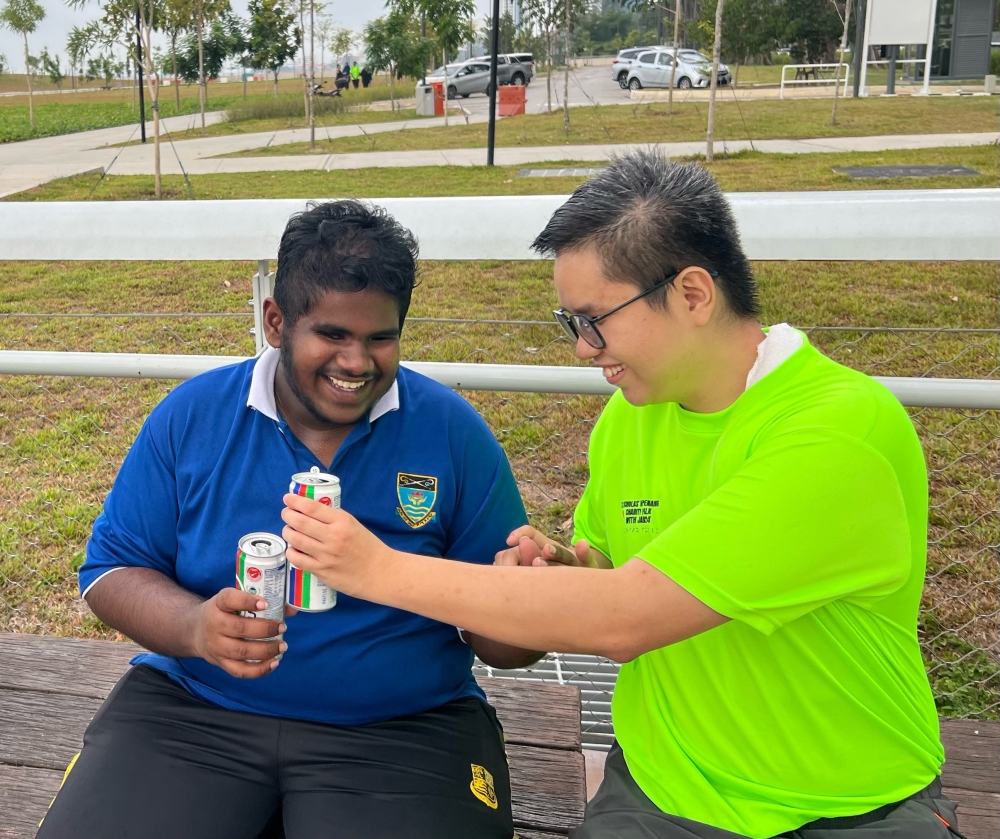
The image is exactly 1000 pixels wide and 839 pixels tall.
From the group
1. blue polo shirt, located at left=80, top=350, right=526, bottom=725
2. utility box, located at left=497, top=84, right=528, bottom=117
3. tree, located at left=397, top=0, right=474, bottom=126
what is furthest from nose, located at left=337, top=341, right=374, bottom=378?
utility box, located at left=497, top=84, right=528, bottom=117

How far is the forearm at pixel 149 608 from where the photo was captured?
1815 millimetres

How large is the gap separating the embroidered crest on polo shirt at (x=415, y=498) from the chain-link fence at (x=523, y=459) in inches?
39.8

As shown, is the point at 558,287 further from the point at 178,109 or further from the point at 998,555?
the point at 178,109

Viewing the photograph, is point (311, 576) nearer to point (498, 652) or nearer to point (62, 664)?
point (498, 652)

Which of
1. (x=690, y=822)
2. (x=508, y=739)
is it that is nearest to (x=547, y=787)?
(x=508, y=739)

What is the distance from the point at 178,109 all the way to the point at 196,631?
81.1 ft

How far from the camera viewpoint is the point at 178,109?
78.8ft

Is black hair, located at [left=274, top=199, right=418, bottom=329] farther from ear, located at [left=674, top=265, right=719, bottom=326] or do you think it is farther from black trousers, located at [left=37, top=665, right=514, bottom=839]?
black trousers, located at [left=37, top=665, right=514, bottom=839]

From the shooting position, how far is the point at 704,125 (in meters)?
18.0

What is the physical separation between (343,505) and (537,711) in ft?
2.56

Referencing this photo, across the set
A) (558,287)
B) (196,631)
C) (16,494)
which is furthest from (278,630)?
(16,494)

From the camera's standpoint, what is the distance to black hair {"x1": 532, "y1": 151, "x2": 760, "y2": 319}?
62.6 inches

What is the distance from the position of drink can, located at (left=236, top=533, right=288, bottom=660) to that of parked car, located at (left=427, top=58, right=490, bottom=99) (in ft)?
93.9

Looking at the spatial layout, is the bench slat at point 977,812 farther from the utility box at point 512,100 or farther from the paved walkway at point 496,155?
the utility box at point 512,100
